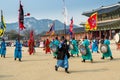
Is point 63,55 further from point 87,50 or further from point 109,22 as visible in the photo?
point 109,22

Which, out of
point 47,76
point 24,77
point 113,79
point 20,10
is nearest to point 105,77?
point 113,79

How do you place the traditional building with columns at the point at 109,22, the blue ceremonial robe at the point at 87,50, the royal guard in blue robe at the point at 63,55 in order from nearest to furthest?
the royal guard in blue robe at the point at 63,55 < the blue ceremonial robe at the point at 87,50 < the traditional building with columns at the point at 109,22

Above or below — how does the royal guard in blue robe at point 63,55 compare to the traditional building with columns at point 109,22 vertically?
below

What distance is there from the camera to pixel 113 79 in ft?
37.8

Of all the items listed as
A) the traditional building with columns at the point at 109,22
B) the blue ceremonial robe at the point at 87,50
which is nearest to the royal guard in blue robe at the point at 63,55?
the blue ceremonial robe at the point at 87,50

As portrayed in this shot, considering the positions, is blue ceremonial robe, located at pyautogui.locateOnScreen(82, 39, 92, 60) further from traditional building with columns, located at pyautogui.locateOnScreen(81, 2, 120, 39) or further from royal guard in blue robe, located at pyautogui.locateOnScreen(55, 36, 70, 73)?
traditional building with columns, located at pyautogui.locateOnScreen(81, 2, 120, 39)

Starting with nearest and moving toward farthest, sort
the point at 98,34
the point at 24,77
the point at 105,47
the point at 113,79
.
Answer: the point at 113,79, the point at 24,77, the point at 105,47, the point at 98,34

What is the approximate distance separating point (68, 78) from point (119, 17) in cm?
4160

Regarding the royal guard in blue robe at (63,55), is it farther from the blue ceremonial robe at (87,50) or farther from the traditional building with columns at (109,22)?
the traditional building with columns at (109,22)

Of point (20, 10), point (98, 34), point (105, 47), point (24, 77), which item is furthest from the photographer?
point (98, 34)

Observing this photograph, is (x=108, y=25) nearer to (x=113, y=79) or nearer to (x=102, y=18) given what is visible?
(x=102, y=18)

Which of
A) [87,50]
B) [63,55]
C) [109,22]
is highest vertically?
[109,22]

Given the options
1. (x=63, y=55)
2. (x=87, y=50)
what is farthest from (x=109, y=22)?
(x=63, y=55)

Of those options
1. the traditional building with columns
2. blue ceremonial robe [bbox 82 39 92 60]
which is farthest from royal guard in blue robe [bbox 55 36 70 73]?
the traditional building with columns
